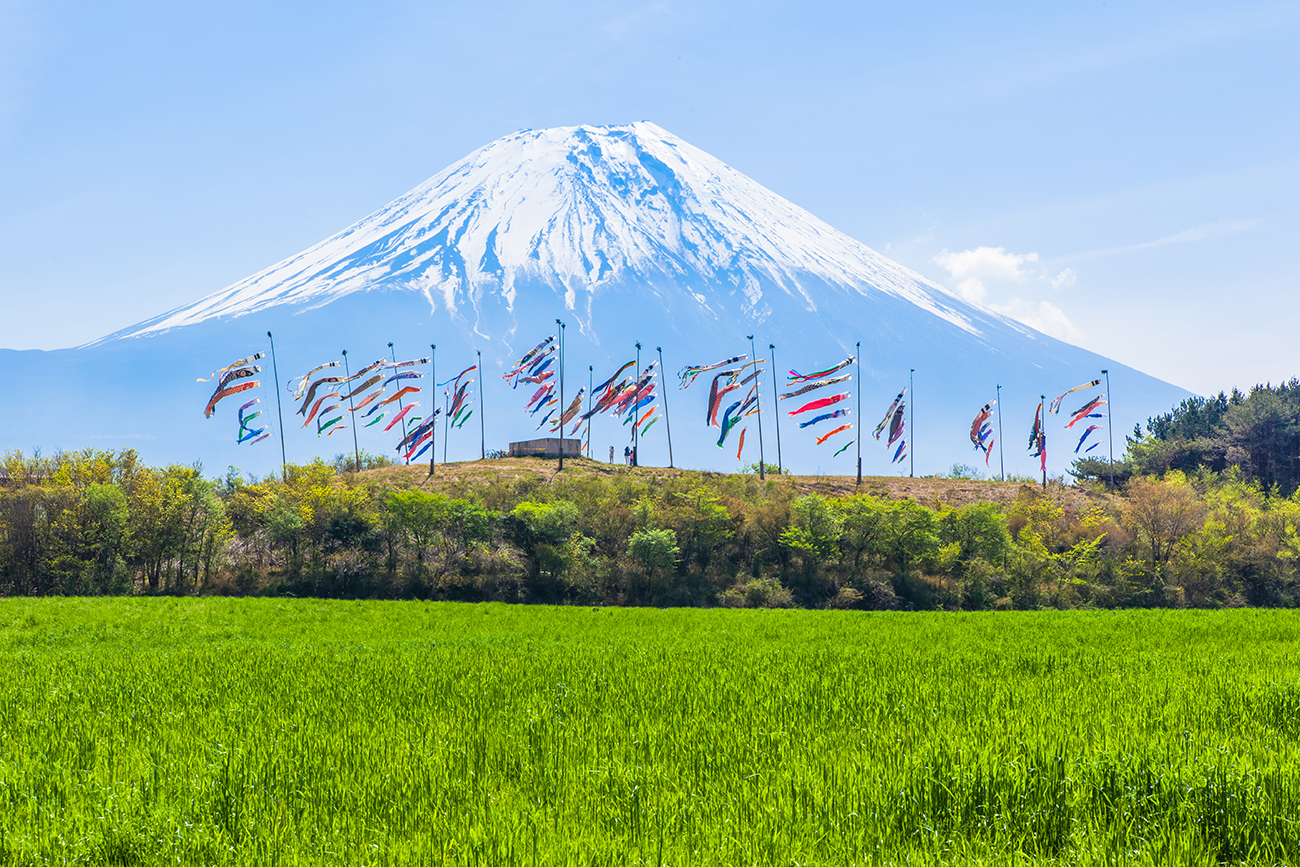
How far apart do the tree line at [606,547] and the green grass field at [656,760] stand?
97.2ft

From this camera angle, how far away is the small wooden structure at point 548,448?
7488 cm

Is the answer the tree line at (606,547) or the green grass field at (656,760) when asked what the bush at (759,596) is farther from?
the green grass field at (656,760)

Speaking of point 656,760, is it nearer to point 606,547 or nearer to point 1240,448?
point 606,547

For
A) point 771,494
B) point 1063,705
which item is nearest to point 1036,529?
point 771,494

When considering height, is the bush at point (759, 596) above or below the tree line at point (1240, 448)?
below

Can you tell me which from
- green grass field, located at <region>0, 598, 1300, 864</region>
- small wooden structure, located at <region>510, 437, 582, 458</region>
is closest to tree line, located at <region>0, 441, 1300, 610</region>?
small wooden structure, located at <region>510, 437, 582, 458</region>

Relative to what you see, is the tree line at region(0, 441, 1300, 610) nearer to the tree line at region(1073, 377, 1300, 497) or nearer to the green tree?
the green tree

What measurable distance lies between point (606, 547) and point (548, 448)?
28.8 meters

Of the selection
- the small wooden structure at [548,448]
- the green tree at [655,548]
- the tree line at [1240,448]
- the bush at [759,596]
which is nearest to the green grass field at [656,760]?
the bush at [759,596]

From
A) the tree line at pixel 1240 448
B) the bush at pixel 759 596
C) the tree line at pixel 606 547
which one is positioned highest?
the tree line at pixel 1240 448

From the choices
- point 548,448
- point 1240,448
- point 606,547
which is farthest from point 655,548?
Answer: point 1240,448

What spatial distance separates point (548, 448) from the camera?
247 ft

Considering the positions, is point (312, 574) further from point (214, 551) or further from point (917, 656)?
point (917, 656)

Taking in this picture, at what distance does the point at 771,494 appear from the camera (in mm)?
55219
